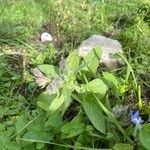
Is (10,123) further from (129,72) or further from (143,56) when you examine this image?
(143,56)

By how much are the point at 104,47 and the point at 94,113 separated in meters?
0.93

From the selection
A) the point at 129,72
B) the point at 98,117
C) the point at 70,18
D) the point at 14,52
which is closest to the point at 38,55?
the point at 14,52

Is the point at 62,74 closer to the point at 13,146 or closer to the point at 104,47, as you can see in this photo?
the point at 13,146

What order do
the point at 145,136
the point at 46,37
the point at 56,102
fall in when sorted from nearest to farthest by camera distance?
the point at 145,136, the point at 56,102, the point at 46,37

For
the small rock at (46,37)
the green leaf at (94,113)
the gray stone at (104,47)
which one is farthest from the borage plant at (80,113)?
the small rock at (46,37)

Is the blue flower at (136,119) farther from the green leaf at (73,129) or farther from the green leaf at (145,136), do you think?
the green leaf at (73,129)

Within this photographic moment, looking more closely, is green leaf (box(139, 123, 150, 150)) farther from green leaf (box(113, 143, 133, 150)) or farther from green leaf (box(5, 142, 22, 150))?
green leaf (box(5, 142, 22, 150))

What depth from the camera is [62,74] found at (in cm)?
241

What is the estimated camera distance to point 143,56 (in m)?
3.11

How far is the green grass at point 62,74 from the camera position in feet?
7.72

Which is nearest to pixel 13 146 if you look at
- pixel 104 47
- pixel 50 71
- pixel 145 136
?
pixel 50 71

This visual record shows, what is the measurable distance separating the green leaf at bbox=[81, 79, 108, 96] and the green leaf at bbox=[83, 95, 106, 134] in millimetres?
74

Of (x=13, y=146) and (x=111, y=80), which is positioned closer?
(x=13, y=146)

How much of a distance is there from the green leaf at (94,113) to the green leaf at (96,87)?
7 cm
